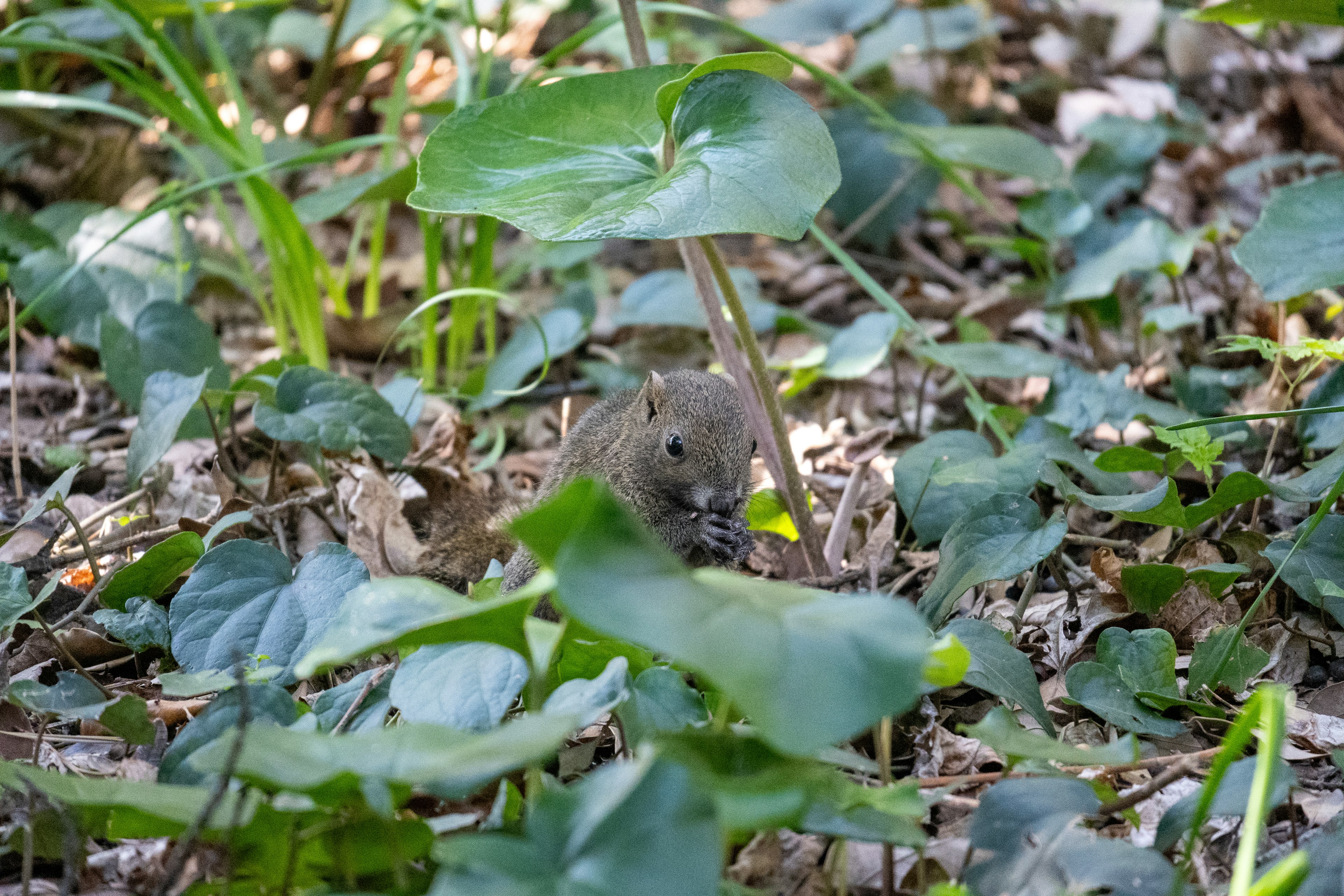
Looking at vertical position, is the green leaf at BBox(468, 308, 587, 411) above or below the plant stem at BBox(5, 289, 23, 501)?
below

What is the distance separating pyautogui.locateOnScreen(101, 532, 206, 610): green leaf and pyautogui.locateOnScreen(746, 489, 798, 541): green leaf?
1.60 m

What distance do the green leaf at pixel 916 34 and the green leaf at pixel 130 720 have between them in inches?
184

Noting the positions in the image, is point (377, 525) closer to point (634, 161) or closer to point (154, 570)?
point (154, 570)

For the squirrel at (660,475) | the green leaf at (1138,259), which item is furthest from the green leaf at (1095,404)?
the squirrel at (660,475)

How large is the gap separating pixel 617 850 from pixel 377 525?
7.56 ft

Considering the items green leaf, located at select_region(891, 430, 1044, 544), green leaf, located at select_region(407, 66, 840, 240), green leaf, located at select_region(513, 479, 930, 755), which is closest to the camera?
green leaf, located at select_region(513, 479, 930, 755)

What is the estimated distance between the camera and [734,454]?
3555mm

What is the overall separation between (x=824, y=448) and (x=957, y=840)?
237cm

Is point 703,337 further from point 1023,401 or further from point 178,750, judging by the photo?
point 178,750

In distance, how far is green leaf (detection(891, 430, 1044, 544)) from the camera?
3.10 meters

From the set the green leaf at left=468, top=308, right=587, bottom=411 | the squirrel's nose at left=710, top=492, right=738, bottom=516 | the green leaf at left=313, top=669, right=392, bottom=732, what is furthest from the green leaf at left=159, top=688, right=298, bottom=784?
the green leaf at left=468, top=308, right=587, bottom=411

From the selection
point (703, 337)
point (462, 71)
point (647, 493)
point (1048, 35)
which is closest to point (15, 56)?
point (462, 71)

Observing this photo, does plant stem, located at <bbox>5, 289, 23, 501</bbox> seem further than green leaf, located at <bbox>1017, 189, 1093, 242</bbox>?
No

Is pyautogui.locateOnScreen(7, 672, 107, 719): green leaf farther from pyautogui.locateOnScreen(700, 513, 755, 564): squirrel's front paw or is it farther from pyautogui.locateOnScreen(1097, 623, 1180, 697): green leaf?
pyautogui.locateOnScreen(1097, 623, 1180, 697): green leaf
